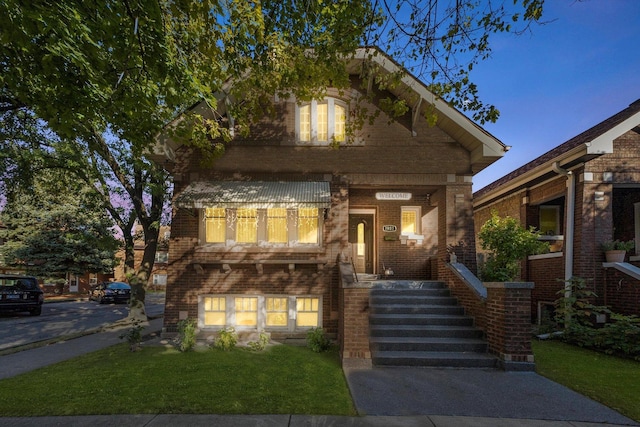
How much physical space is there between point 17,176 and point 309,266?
11110 millimetres

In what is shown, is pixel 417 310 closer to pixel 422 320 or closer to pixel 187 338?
pixel 422 320

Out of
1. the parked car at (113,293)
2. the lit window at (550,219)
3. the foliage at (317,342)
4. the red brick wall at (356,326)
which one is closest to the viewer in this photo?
the red brick wall at (356,326)

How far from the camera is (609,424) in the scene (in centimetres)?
472

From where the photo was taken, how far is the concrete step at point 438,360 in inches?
279

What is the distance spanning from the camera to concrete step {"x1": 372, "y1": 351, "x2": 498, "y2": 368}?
7.09 meters

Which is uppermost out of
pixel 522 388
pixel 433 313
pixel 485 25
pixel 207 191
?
pixel 485 25

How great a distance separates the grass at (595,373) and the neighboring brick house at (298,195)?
122 inches

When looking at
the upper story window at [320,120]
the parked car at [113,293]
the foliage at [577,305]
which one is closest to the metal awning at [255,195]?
the upper story window at [320,120]

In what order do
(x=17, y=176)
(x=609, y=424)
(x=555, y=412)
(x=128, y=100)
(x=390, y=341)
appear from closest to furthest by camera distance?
(x=609, y=424), (x=555, y=412), (x=128, y=100), (x=390, y=341), (x=17, y=176)

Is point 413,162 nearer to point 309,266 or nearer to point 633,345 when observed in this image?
point 309,266

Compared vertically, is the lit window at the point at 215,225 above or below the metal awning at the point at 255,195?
below

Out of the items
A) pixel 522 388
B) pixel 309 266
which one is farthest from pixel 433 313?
pixel 309 266

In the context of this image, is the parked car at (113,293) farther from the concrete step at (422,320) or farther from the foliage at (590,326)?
the foliage at (590,326)

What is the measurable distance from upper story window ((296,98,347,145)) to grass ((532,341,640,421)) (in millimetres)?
7617
